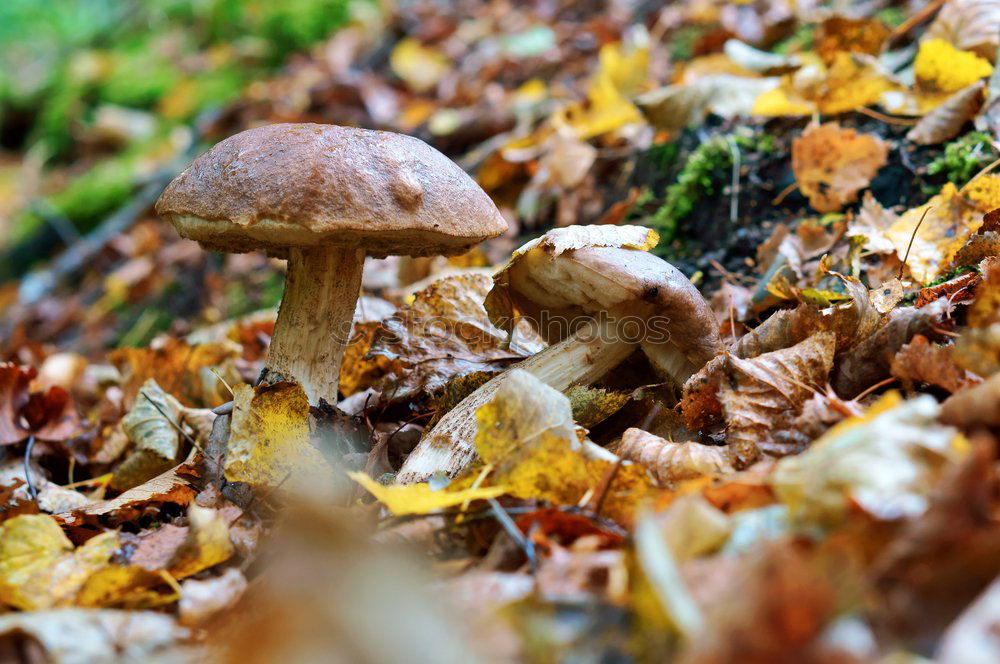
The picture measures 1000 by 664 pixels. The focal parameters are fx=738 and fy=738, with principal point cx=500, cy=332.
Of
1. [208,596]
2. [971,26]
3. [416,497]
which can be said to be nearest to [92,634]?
[208,596]

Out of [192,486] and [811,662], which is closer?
[811,662]

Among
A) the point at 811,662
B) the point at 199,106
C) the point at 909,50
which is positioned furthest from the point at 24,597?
the point at 199,106

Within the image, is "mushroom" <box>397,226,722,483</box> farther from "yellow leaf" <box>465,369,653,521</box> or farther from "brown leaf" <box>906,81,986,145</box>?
"brown leaf" <box>906,81,986,145</box>

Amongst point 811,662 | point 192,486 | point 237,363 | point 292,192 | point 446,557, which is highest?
point 292,192

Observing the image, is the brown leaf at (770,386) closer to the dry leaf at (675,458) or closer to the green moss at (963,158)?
the dry leaf at (675,458)

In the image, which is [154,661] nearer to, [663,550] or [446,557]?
[446,557]

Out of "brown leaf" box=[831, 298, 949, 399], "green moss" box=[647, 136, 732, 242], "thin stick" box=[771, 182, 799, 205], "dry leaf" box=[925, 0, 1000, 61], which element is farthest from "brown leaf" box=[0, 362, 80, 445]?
"dry leaf" box=[925, 0, 1000, 61]
